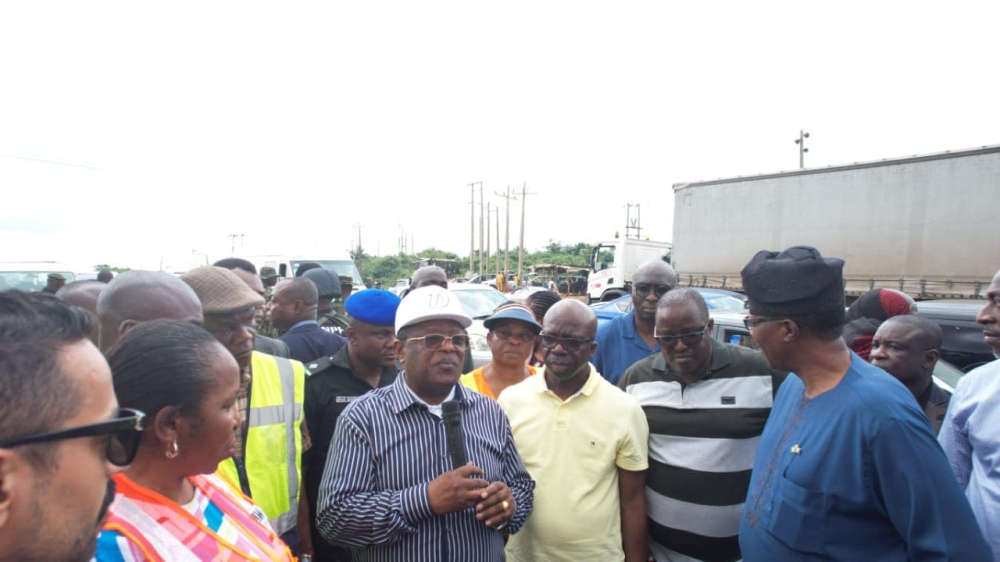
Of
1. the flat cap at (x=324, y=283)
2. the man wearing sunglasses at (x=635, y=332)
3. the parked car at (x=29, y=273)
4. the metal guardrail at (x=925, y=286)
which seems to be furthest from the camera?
the metal guardrail at (x=925, y=286)

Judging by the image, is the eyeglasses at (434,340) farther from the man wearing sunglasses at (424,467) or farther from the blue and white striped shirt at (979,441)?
the blue and white striped shirt at (979,441)

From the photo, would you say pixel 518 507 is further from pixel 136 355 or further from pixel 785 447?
pixel 136 355

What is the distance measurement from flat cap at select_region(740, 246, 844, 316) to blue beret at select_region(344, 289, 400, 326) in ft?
6.34

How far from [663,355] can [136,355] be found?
2408 millimetres

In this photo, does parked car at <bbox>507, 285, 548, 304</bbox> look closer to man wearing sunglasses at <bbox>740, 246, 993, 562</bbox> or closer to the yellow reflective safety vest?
the yellow reflective safety vest

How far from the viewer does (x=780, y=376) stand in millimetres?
2898

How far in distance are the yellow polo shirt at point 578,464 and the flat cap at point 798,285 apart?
906 millimetres

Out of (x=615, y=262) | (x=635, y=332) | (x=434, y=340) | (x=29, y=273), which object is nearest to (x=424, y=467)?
(x=434, y=340)

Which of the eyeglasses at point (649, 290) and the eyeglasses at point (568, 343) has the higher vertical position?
the eyeglasses at point (649, 290)

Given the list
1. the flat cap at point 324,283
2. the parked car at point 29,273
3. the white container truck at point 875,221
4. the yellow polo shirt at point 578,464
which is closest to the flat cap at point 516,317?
the yellow polo shirt at point 578,464

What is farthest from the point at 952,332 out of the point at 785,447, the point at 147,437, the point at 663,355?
the point at 147,437

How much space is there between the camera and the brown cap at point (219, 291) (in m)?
2.52

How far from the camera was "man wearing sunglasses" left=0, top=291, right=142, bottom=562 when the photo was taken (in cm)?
91

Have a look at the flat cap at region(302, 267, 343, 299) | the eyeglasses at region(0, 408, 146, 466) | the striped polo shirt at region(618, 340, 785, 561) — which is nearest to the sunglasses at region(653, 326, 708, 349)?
the striped polo shirt at region(618, 340, 785, 561)
